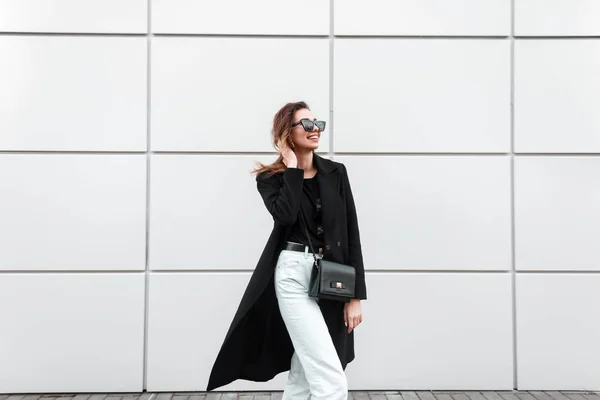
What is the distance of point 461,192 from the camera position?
157 inches

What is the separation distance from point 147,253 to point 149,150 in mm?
826

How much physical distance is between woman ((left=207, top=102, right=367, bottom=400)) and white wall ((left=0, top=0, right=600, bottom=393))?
114 cm

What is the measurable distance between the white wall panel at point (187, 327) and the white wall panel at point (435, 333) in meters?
0.80

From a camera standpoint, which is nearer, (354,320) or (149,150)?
(354,320)

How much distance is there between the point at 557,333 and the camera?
3971mm

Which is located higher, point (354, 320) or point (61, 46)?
point (61, 46)

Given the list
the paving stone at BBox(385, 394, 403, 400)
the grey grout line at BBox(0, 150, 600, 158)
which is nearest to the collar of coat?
the grey grout line at BBox(0, 150, 600, 158)

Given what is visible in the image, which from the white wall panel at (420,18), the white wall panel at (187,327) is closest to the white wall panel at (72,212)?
the white wall panel at (187,327)

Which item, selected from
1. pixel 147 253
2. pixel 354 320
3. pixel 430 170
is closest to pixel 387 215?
pixel 430 170

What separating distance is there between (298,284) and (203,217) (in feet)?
5.32

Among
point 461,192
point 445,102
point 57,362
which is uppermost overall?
point 445,102

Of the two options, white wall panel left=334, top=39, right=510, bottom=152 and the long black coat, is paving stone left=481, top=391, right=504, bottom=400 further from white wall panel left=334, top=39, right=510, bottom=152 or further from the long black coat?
white wall panel left=334, top=39, right=510, bottom=152

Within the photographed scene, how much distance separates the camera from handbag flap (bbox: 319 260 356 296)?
244 centimetres

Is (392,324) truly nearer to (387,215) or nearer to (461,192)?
(387,215)
